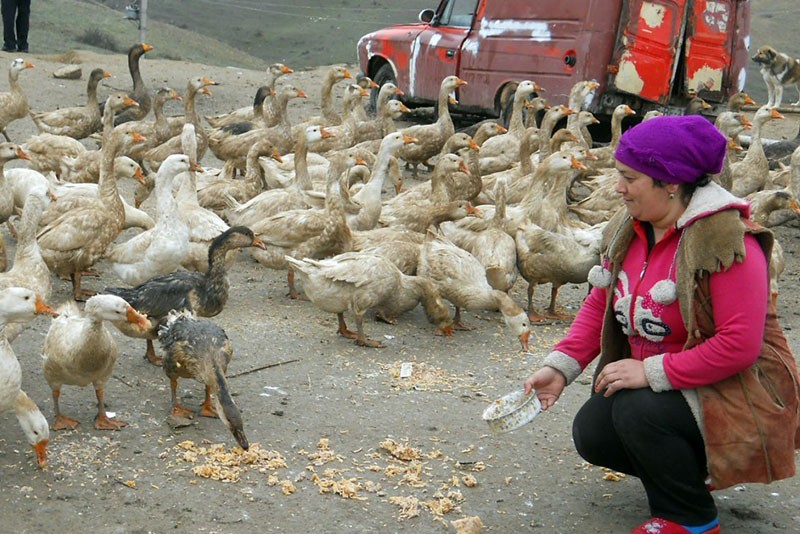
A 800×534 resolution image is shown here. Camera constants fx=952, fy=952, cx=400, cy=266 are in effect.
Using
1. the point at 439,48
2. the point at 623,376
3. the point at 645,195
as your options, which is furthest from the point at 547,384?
the point at 439,48

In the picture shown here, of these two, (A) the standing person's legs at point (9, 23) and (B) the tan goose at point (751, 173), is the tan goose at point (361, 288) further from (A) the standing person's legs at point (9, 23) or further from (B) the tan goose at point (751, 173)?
(A) the standing person's legs at point (9, 23)

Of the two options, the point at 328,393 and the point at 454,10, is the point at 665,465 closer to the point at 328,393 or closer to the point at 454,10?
the point at 328,393

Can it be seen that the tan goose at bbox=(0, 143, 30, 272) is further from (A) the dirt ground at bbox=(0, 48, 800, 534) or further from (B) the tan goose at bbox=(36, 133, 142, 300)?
(A) the dirt ground at bbox=(0, 48, 800, 534)

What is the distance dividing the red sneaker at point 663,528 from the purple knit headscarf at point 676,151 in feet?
4.31

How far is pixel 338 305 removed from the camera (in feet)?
21.7

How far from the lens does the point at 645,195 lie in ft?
12.0

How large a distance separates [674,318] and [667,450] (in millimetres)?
502

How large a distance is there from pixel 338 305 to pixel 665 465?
3.35 metres

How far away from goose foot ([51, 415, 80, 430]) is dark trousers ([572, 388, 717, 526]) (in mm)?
2741

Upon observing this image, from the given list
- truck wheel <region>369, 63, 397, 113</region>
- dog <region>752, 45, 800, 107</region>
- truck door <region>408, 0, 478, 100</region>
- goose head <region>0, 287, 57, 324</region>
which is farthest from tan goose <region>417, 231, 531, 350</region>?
dog <region>752, 45, 800, 107</region>

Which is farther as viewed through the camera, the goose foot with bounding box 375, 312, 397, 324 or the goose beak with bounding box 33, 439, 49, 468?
the goose foot with bounding box 375, 312, 397, 324

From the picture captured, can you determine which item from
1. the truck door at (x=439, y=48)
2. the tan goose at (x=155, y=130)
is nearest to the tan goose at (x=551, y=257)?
the tan goose at (x=155, y=130)

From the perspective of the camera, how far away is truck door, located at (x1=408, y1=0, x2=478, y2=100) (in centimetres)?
1441

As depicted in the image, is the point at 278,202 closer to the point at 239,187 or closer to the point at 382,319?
the point at 239,187
